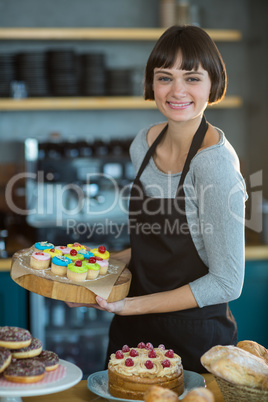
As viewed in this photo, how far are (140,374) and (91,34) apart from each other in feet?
8.65

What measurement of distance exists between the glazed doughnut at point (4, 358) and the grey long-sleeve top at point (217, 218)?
2.04 feet

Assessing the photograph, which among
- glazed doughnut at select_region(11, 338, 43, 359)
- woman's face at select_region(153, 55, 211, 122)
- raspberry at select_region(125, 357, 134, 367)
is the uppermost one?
woman's face at select_region(153, 55, 211, 122)

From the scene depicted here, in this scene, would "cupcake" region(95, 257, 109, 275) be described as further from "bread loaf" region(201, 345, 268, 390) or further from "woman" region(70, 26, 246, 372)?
"bread loaf" region(201, 345, 268, 390)

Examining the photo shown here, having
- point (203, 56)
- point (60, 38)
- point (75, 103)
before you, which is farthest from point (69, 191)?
point (203, 56)

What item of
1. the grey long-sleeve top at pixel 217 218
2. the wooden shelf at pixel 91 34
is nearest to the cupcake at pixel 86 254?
the grey long-sleeve top at pixel 217 218

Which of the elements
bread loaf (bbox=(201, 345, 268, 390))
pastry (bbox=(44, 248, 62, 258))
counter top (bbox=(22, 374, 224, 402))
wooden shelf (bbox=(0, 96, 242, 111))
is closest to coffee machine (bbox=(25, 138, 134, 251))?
wooden shelf (bbox=(0, 96, 242, 111))

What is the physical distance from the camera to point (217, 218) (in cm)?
156

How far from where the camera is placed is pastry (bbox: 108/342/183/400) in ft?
4.25

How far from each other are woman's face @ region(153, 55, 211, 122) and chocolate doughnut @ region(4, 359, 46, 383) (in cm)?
83

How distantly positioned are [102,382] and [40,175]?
6.72 ft

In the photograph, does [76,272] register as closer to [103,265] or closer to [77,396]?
[103,265]

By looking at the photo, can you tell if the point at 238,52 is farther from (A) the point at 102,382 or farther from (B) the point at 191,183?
(A) the point at 102,382

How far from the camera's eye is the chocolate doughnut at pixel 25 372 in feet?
3.83

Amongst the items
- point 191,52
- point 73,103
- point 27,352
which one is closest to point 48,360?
point 27,352
